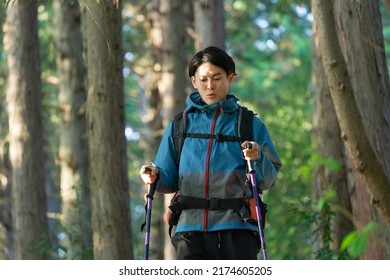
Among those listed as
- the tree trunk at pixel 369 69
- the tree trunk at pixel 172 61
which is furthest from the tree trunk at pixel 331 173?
the tree trunk at pixel 172 61

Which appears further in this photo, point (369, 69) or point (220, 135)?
point (369, 69)

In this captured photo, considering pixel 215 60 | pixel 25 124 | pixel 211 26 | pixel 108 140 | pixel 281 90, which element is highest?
pixel 281 90

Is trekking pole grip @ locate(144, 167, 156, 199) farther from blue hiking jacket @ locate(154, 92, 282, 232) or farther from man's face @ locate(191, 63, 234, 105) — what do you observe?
man's face @ locate(191, 63, 234, 105)

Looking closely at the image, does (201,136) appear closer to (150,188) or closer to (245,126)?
(245,126)

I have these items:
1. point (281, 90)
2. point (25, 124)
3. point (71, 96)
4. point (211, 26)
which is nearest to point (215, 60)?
point (211, 26)

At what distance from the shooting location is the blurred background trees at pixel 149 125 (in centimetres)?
957

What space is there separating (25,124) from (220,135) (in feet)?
28.9

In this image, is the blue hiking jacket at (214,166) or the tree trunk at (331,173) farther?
the tree trunk at (331,173)

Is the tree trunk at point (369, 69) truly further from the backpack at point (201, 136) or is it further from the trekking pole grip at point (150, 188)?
the trekking pole grip at point (150, 188)

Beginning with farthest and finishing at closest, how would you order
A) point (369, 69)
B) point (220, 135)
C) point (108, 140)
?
point (108, 140) → point (369, 69) → point (220, 135)

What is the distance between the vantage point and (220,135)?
722 cm

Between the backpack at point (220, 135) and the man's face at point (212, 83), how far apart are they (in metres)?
0.18
